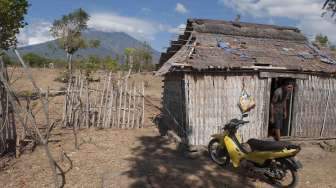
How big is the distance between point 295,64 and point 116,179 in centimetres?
630

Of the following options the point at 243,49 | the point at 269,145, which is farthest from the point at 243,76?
the point at 269,145

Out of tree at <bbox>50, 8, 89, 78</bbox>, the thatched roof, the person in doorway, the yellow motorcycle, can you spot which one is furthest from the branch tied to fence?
tree at <bbox>50, 8, 89, 78</bbox>

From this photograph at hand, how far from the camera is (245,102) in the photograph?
912 cm

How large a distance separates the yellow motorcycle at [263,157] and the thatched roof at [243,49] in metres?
2.01

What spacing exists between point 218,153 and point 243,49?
357cm

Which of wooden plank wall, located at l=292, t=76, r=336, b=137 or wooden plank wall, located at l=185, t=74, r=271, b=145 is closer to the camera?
wooden plank wall, located at l=185, t=74, r=271, b=145

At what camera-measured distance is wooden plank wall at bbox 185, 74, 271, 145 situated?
8625 mm

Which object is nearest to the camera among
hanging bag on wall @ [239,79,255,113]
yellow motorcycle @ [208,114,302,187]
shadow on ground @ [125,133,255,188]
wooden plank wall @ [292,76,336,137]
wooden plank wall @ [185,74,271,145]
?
shadow on ground @ [125,133,255,188]

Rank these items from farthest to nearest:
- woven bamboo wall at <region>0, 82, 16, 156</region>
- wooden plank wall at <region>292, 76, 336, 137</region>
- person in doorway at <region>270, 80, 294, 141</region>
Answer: wooden plank wall at <region>292, 76, 336, 137</region> < person in doorway at <region>270, 80, 294, 141</region> < woven bamboo wall at <region>0, 82, 16, 156</region>

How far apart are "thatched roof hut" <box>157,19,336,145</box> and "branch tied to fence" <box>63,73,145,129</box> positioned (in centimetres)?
138

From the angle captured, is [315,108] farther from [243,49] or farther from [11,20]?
[11,20]

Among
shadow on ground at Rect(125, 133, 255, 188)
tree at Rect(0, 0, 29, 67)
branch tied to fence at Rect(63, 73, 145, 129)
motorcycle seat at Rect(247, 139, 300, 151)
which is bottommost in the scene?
shadow on ground at Rect(125, 133, 255, 188)

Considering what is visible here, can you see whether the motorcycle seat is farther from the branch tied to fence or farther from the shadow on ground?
the branch tied to fence

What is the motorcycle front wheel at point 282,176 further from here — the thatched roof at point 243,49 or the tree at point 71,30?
the tree at point 71,30
